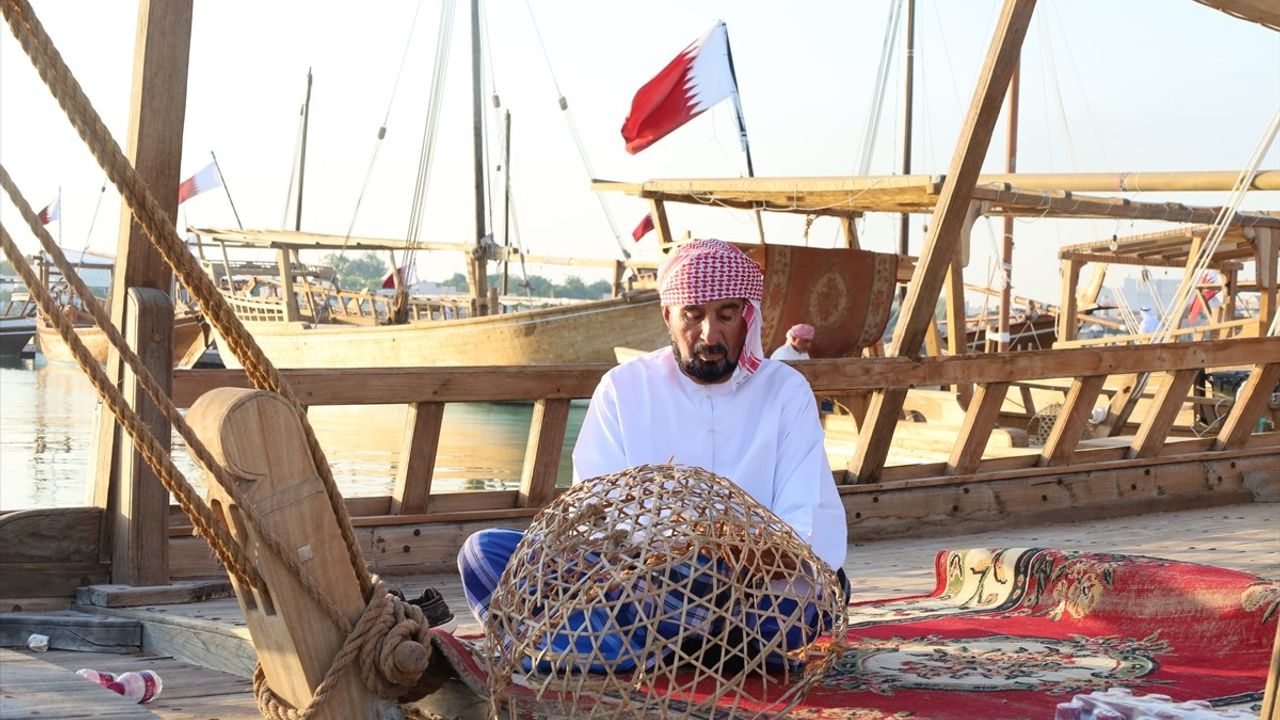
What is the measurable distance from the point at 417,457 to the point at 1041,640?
2447mm

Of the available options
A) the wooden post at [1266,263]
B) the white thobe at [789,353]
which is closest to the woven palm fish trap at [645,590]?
the white thobe at [789,353]

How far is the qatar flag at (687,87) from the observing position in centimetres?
1128

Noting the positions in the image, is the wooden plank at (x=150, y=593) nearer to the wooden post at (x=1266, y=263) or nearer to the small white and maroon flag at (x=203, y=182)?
the wooden post at (x=1266, y=263)

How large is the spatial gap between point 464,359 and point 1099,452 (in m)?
20.6

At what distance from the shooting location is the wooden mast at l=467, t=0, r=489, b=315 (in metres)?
26.7

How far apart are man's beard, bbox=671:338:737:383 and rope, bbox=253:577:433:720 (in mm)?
1007

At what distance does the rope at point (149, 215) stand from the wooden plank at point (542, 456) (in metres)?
2.52

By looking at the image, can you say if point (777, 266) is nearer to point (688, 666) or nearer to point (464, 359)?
point (688, 666)

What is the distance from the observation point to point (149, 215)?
2.44 m

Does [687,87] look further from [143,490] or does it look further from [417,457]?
[143,490]

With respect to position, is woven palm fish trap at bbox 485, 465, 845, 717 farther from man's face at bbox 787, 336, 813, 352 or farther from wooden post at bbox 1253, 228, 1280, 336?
wooden post at bbox 1253, 228, 1280, 336

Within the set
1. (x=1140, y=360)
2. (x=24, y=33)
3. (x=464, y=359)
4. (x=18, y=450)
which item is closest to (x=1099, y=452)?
(x=1140, y=360)

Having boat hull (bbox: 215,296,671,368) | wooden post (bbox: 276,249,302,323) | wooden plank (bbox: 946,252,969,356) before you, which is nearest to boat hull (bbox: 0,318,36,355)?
wooden post (bbox: 276,249,302,323)

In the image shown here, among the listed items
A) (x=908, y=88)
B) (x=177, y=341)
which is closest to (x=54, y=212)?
(x=177, y=341)
